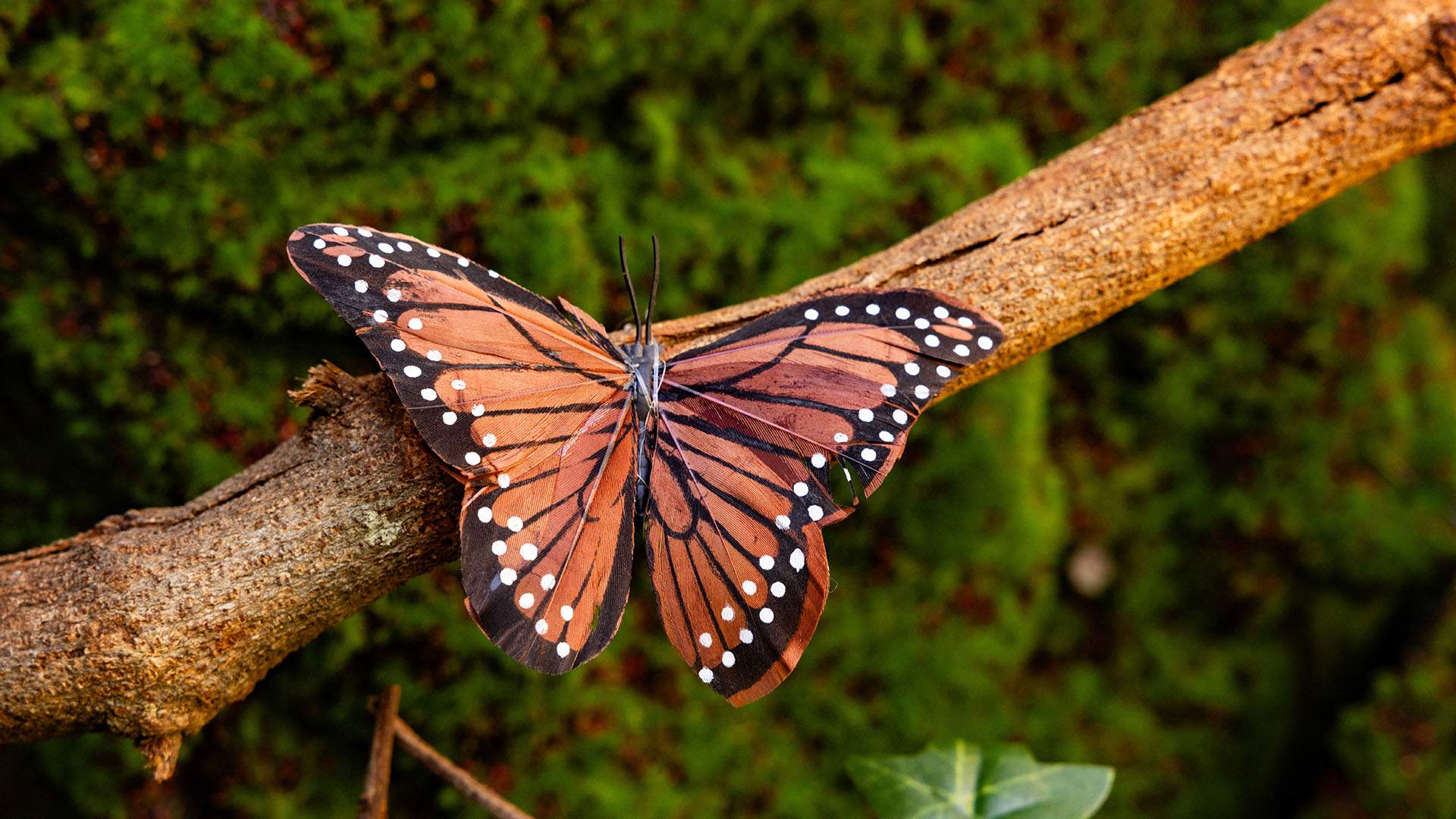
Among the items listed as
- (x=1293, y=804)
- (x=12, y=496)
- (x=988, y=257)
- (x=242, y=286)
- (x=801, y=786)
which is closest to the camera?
(x=988, y=257)

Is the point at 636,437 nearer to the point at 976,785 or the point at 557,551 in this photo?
the point at 557,551

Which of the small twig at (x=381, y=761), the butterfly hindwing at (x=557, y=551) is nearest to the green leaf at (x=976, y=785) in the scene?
the butterfly hindwing at (x=557, y=551)

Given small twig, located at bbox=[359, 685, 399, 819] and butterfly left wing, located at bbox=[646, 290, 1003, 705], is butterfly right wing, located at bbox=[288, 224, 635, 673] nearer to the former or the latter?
butterfly left wing, located at bbox=[646, 290, 1003, 705]

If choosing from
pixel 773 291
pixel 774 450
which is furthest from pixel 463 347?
pixel 773 291

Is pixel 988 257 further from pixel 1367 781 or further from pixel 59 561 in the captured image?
pixel 1367 781

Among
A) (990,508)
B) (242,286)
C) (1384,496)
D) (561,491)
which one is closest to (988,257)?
(561,491)

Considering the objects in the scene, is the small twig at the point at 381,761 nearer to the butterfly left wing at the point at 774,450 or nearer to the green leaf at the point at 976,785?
the butterfly left wing at the point at 774,450

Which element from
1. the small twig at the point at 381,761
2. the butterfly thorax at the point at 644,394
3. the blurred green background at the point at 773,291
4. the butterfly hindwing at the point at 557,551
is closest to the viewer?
the butterfly hindwing at the point at 557,551
